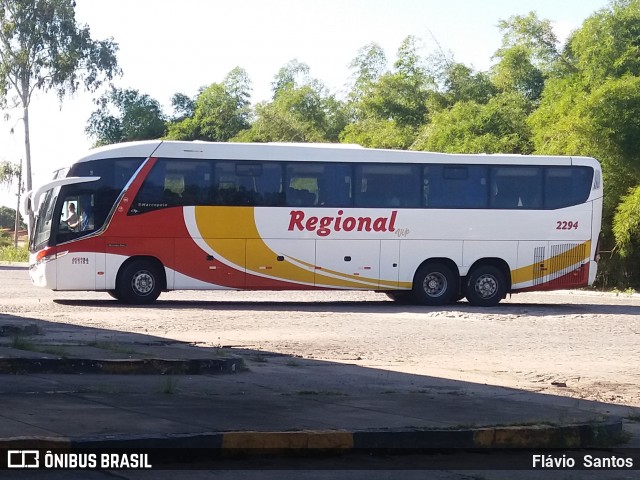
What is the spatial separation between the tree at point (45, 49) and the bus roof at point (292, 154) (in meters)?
34.8

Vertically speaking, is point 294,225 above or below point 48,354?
above

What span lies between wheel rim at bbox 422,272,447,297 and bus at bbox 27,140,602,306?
37 millimetres

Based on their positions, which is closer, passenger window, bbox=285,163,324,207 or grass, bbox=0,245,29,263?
passenger window, bbox=285,163,324,207

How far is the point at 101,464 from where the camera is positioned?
22.1 feet

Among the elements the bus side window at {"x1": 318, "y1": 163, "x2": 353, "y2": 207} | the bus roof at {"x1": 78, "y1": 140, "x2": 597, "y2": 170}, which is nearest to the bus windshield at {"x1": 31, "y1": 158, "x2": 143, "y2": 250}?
the bus roof at {"x1": 78, "y1": 140, "x2": 597, "y2": 170}

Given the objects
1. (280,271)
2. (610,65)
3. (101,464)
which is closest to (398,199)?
(280,271)

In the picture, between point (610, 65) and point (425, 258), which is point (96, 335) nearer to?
point (425, 258)

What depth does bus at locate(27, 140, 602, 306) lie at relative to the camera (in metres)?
23.6

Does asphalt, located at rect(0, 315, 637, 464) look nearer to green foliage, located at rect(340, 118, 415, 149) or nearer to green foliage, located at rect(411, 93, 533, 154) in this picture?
green foliage, located at rect(411, 93, 533, 154)

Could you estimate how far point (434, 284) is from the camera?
82.7 ft

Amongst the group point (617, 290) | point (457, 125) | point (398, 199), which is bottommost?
point (617, 290)

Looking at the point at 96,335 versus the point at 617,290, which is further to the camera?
the point at 617,290

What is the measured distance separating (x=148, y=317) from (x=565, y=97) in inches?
761

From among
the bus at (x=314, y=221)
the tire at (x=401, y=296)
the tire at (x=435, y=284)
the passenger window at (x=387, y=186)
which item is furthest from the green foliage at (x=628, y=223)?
the passenger window at (x=387, y=186)
